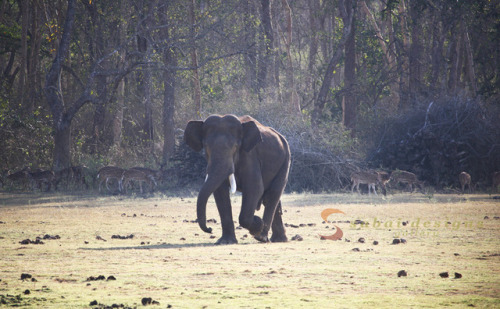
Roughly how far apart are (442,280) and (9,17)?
1455 inches

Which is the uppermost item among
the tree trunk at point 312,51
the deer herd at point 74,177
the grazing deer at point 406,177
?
the tree trunk at point 312,51

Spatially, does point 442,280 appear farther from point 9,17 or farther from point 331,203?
point 9,17

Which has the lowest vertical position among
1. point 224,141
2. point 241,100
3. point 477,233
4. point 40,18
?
point 477,233

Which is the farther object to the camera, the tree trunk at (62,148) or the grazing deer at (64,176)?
the tree trunk at (62,148)

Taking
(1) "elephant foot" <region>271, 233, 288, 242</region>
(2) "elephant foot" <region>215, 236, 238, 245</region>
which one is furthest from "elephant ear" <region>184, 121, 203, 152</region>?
(1) "elephant foot" <region>271, 233, 288, 242</region>

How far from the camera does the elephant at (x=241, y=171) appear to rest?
11.1m

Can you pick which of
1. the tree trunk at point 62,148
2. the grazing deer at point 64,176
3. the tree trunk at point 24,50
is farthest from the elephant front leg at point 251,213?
the tree trunk at point 24,50

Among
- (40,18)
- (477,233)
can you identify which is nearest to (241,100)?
(40,18)

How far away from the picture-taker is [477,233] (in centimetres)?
1291

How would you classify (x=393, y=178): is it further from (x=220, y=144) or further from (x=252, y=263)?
(x=252, y=263)

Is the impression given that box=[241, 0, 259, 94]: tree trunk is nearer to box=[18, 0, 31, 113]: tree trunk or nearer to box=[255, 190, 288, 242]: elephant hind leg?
box=[18, 0, 31, 113]: tree trunk

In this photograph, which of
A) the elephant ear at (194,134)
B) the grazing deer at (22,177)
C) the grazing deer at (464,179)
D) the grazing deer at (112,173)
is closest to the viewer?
the elephant ear at (194,134)

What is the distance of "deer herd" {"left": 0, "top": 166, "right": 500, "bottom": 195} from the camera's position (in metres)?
24.6

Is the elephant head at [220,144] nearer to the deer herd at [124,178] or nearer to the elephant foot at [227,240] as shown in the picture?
the elephant foot at [227,240]
